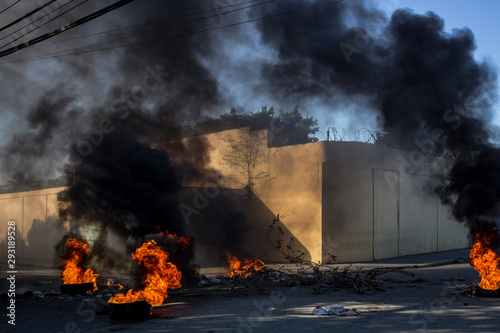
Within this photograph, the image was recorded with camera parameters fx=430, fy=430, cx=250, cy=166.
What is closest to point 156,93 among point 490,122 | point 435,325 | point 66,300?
point 66,300

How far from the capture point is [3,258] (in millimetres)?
23516

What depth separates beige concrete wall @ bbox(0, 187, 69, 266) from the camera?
19.8m

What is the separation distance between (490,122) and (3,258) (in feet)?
79.2

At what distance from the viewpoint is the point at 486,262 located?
911 centimetres

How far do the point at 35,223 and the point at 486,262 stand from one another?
65.6 feet

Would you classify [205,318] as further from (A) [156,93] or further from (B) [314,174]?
(B) [314,174]

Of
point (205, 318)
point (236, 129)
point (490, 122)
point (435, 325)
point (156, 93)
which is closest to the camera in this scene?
point (435, 325)

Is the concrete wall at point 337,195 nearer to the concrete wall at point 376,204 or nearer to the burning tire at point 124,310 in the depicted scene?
the concrete wall at point 376,204

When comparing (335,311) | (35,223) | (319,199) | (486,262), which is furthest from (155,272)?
(35,223)

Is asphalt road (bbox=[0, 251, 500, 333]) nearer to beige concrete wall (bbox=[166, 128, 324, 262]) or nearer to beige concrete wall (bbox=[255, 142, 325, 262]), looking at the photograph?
beige concrete wall (bbox=[255, 142, 325, 262])

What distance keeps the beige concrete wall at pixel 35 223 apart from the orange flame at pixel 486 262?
50.8ft

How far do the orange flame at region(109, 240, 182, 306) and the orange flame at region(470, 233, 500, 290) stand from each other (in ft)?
21.0

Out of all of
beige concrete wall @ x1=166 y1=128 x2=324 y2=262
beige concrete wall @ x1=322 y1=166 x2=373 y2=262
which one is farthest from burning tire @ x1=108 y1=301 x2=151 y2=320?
beige concrete wall @ x1=322 y1=166 x2=373 y2=262

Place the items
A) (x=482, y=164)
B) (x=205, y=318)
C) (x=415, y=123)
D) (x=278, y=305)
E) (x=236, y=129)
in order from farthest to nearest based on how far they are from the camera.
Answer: (x=236, y=129) → (x=415, y=123) → (x=482, y=164) → (x=278, y=305) → (x=205, y=318)
